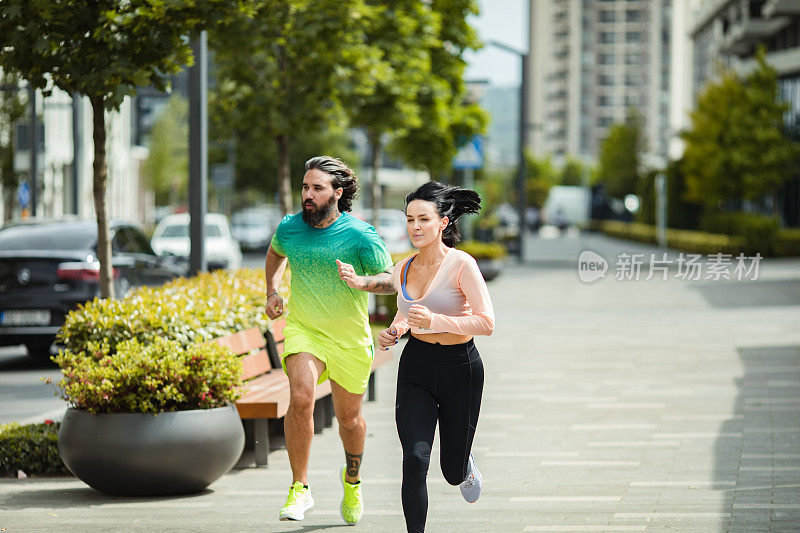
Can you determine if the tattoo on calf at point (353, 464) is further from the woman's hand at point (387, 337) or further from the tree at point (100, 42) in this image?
the tree at point (100, 42)

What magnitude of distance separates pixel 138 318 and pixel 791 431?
179 inches

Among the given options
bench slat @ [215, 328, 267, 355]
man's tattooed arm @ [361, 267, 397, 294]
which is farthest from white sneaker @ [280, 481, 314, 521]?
bench slat @ [215, 328, 267, 355]

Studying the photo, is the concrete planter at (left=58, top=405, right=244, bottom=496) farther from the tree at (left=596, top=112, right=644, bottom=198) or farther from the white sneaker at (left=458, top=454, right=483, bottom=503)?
the tree at (left=596, top=112, right=644, bottom=198)

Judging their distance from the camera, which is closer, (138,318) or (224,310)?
(138,318)

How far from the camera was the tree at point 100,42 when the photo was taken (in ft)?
28.4

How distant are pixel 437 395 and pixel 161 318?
3.12 m

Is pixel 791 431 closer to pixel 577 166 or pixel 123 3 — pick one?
pixel 123 3

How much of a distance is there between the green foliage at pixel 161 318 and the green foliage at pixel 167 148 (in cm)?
5971

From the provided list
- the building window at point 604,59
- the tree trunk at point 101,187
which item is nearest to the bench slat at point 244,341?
the tree trunk at point 101,187

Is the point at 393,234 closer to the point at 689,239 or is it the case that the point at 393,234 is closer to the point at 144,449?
the point at 689,239

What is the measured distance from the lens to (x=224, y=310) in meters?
9.02

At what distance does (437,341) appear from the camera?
5.66 meters

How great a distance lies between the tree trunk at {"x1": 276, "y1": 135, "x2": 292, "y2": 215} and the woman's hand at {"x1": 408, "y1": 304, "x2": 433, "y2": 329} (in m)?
10.6

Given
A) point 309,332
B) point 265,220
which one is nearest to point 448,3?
point 309,332
